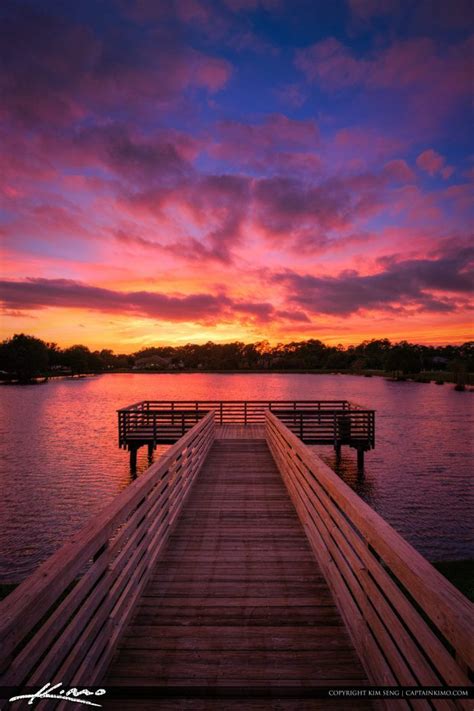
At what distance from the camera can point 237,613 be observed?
351 centimetres

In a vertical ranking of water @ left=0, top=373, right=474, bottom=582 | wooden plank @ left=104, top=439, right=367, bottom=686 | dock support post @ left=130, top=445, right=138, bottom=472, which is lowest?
water @ left=0, top=373, right=474, bottom=582

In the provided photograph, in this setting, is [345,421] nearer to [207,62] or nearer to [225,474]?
[225,474]

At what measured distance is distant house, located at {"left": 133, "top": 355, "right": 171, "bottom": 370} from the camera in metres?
172

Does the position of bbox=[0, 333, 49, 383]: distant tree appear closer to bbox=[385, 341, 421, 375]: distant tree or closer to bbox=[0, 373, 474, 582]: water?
bbox=[0, 373, 474, 582]: water

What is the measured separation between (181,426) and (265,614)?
14.8 meters

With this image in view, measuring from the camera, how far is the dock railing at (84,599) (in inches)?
67.4

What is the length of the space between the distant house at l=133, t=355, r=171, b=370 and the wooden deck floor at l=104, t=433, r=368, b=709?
16953 cm

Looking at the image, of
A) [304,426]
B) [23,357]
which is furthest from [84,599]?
[23,357]

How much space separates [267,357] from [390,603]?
16555cm

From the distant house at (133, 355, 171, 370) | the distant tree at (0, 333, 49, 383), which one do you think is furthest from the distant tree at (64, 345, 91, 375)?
the distant house at (133, 355, 171, 370)

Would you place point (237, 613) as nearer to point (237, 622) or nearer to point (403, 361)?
point (237, 622)

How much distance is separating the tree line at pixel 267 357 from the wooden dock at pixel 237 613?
366 feet

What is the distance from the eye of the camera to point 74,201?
68.1 ft

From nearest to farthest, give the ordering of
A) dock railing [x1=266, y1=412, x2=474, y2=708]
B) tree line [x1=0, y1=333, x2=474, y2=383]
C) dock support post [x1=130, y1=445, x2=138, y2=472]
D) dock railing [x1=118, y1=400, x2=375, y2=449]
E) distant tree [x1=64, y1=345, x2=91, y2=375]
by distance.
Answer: dock railing [x1=266, y1=412, x2=474, y2=708] → dock railing [x1=118, y1=400, x2=375, y2=449] → dock support post [x1=130, y1=445, x2=138, y2=472] → tree line [x1=0, y1=333, x2=474, y2=383] → distant tree [x1=64, y1=345, x2=91, y2=375]
